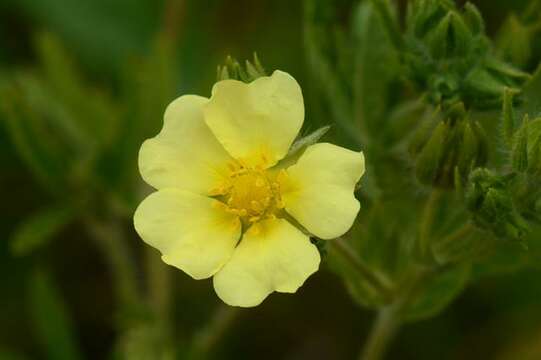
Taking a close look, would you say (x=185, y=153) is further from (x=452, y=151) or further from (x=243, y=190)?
(x=452, y=151)

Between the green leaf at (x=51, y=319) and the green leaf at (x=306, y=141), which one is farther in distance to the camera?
the green leaf at (x=51, y=319)

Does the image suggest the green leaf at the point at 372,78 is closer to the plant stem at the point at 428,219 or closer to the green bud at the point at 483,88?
the green bud at the point at 483,88

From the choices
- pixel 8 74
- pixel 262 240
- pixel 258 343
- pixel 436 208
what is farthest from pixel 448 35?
pixel 8 74

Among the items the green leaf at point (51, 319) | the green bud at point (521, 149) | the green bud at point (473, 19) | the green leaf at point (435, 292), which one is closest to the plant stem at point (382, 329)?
the green leaf at point (435, 292)

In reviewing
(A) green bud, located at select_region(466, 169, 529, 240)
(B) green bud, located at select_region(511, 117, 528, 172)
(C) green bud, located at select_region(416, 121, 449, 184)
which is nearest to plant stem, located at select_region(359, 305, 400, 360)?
(C) green bud, located at select_region(416, 121, 449, 184)

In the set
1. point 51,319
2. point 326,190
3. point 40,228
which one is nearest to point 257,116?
point 326,190

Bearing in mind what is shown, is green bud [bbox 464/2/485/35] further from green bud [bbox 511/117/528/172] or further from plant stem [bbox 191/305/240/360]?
plant stem [bbox 191/305/240/360]
